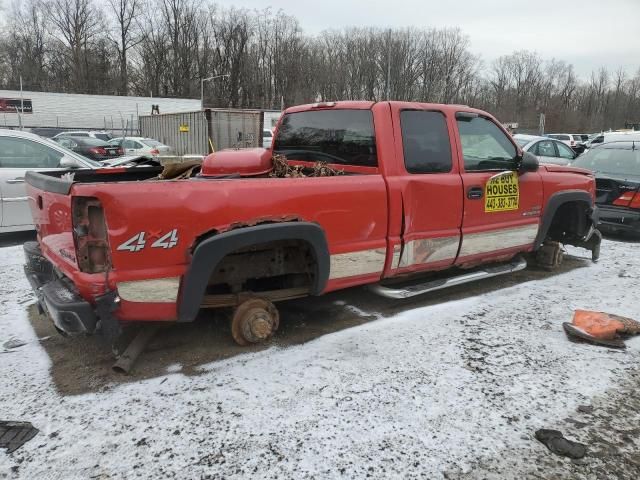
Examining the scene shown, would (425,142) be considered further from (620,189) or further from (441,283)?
(620,189)

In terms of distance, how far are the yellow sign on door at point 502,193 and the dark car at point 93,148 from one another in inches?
805

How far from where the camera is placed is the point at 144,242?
291 centimetres

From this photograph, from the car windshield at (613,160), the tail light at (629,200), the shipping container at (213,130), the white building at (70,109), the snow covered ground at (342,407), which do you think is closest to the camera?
the snow covered ground at (342,407)

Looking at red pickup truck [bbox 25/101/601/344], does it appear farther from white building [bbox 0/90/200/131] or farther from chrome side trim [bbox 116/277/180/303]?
white building [bbox 0/90/200/131]

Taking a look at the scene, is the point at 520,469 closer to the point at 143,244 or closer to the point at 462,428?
the point at 462,428

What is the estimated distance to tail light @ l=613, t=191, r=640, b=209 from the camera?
7.32 meters

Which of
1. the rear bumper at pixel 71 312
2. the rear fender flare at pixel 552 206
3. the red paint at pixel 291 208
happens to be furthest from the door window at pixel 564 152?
the rear bumper at pixel 71 312

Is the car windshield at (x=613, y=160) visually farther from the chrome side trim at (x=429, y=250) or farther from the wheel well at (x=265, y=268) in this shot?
the wheel well at (x=265, y=268)

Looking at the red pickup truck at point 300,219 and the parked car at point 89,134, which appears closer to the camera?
the red pickup truck at point 300,219

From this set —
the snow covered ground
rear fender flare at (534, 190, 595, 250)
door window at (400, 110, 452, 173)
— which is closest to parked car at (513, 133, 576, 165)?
rear fender flare at (534, 190, 595, 250)

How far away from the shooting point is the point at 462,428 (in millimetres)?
2684

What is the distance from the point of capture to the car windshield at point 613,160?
26.7 ft

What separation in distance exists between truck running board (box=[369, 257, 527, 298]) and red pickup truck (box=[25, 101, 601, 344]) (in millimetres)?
20

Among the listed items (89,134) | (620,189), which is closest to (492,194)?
(620,189)
